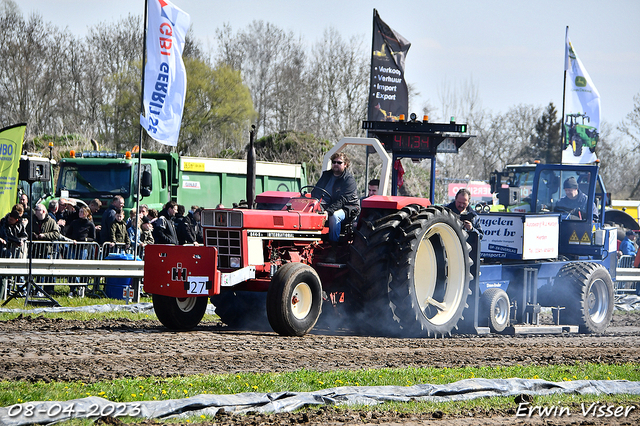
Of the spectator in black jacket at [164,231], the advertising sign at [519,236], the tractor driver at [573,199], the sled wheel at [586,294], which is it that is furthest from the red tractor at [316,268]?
the spectator in black jacket at [164,231]

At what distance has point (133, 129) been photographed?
4000 centimetres

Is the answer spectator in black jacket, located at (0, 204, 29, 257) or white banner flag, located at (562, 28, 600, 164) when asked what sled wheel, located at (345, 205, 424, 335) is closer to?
spectator in black jacket, located at (0, 204, 29, 257)

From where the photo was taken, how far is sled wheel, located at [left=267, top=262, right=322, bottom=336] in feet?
27.1

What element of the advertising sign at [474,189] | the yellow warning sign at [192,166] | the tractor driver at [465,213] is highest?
the advertising sign at [474,189]

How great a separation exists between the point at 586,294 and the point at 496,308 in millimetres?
1877

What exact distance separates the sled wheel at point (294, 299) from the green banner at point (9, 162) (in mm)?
6806

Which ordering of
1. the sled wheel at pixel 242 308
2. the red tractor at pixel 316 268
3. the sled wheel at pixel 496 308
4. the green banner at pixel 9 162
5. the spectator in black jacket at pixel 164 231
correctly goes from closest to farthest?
the red tractor at pixel 316 268 → the sled wheel at pixel 242 308 → the sled wheel at pixel 496 308 → the green banner at pixel 9 162 → the spectator in black jacket at pixel 164 231

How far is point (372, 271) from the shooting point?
9039 millimetres

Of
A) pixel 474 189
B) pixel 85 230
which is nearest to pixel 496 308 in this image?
pixel 85 230

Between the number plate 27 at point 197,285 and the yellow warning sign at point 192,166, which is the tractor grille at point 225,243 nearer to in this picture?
the number plate 27 at point 197,285

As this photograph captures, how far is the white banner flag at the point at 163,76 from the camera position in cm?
1299

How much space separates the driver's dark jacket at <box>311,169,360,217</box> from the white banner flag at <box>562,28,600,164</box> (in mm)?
12732

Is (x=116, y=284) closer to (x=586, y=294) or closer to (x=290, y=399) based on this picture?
(x=586, y=294)

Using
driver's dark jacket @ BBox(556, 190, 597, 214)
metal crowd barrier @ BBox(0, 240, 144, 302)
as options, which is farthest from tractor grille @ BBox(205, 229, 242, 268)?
driver's dark jacket @ BBox(556, 190, 597, 214)
